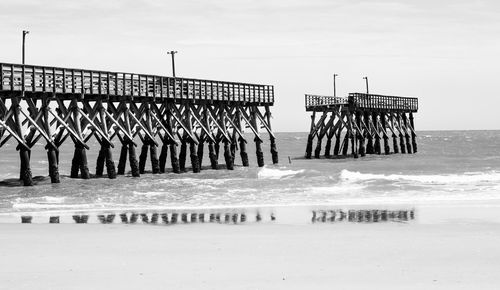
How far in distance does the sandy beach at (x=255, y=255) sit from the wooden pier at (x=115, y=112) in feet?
35.1

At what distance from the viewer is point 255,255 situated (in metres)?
11.9

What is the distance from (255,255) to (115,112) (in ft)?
65.6

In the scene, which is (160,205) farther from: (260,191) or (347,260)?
(347,260)

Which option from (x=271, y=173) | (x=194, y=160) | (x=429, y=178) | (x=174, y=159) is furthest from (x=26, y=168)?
(x=429, y=178)

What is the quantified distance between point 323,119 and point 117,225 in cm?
3430

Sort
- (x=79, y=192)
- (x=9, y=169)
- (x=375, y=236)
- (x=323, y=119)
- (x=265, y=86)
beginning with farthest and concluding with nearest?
1. (x=9, y=169)
2. (x=323, y=119)
3. (x=265, y=86)
4. (x=79, y=192)
5. (x=375, y=236)

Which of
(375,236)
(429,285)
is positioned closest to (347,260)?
(429,285)

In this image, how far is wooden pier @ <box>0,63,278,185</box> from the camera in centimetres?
2648

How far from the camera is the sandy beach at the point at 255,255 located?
32.2 feet


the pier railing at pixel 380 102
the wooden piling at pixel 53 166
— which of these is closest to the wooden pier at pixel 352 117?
the pier railing at pixel 380 102

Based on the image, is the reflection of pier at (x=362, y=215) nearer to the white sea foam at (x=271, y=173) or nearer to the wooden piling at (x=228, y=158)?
the white sea foam at (x=271, y=173)

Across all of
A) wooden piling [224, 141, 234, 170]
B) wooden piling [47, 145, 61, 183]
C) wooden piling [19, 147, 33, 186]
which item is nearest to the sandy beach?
wooden piling [19, 147, 33, 186]

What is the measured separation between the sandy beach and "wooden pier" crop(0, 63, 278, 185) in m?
10.7

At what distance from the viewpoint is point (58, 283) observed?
9.76m
